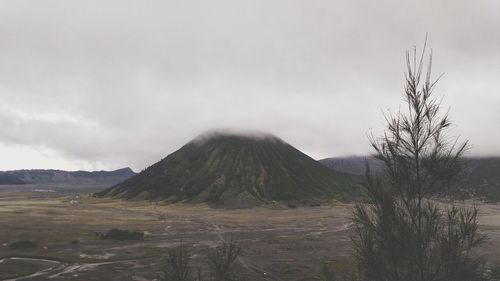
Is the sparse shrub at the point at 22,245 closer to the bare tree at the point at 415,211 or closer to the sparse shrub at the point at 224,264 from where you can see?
the sparse shrub at the point at 224,264

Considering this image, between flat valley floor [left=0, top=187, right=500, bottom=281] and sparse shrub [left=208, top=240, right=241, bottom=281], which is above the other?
sparse shrub [left=208, top=240, right=241, bottom=281]

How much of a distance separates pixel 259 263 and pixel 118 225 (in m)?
57.3

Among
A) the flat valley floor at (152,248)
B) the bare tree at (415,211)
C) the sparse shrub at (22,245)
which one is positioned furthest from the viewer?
the sparse shrub at (22,245)

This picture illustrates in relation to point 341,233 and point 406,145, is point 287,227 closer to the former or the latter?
point 341,233

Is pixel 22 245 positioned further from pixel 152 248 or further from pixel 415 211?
pixel 415 211

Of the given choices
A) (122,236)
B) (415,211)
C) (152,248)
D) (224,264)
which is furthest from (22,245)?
(415,211)

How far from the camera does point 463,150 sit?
15.1 metres

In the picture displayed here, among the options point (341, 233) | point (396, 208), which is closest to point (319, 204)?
point (341, 233)

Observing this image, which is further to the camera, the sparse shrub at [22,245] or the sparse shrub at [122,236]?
the sparse shrub at [122,236]

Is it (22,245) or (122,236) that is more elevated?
(122,236)

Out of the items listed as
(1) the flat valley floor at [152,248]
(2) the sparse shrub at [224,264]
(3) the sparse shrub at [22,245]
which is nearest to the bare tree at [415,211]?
(2) the sparse shrub at [224,264]

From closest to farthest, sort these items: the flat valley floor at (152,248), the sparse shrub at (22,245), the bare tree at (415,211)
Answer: the bare tree at (415,211), the flat valley floor at (152,248), the sparse shrub at (22,245)

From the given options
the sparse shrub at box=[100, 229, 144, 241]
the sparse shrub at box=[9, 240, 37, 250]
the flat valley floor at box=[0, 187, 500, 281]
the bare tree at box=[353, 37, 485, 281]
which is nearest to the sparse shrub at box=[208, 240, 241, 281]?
the bare tree at box=[353, 37, 485, 281]

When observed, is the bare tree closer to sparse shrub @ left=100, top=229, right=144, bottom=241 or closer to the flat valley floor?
the flat valley floor
